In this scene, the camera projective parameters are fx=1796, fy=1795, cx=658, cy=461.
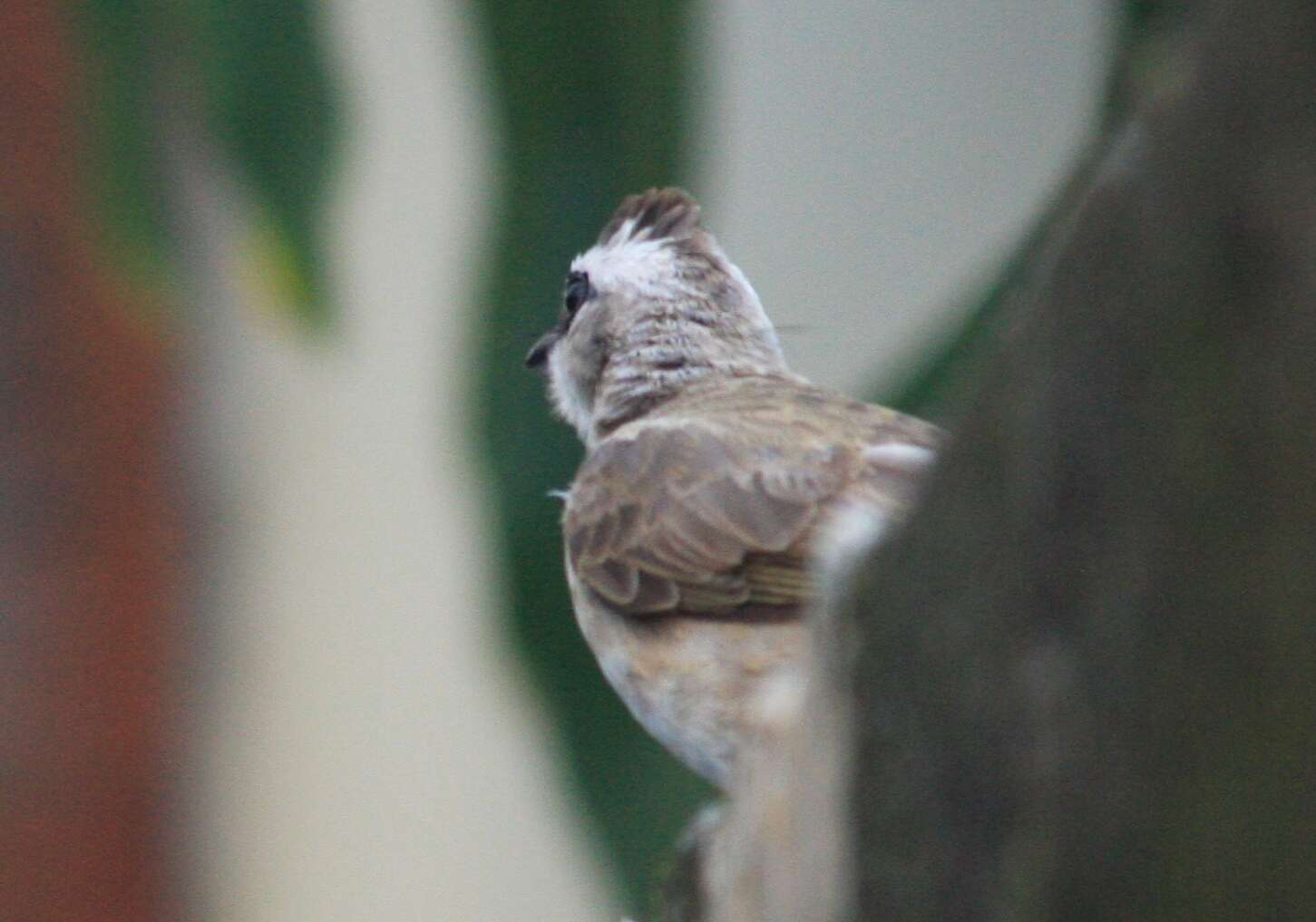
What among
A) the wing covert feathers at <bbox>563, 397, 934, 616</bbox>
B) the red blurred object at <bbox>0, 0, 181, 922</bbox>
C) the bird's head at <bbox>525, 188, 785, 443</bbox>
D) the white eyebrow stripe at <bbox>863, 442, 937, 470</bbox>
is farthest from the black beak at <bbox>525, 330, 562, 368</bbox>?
the red blurred object at <bbox>0, 0, 181, 922</bbox>

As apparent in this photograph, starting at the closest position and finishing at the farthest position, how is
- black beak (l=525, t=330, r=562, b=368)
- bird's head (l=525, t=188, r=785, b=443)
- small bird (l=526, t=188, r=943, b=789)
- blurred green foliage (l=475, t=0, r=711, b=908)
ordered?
small bird (l=526, t=188, r=943, b=789) → bird's head (l=525, t=188, r=785, b=443) → black beak (l=525, t=330, r=562, b=368) → blurred green foliage (l=475, t=0, r=711, b=908)

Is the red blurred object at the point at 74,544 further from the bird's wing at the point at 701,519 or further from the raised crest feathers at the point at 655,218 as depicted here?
the bird's wing at the point at 701,519

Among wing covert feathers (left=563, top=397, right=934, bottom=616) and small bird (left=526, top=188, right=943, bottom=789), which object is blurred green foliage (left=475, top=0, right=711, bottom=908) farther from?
wing covert feathers (left=563, top=397, right=934, bottom=616)

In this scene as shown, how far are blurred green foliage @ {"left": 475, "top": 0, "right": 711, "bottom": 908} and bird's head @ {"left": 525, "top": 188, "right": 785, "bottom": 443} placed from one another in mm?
493

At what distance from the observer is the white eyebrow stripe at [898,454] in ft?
5.06

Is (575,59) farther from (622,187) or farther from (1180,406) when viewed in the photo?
(1180,406)

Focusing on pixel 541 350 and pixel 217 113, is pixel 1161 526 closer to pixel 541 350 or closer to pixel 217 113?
pixel 541 350

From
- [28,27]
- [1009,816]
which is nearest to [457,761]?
[28,27]

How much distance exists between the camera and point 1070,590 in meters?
0.62

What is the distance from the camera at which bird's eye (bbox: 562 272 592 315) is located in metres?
2.00

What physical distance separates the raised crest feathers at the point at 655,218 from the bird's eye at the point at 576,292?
49 mm

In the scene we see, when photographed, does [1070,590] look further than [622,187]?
No

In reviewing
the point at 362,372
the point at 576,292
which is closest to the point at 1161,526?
the point at 576,292

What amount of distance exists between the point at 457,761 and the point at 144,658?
478mm
